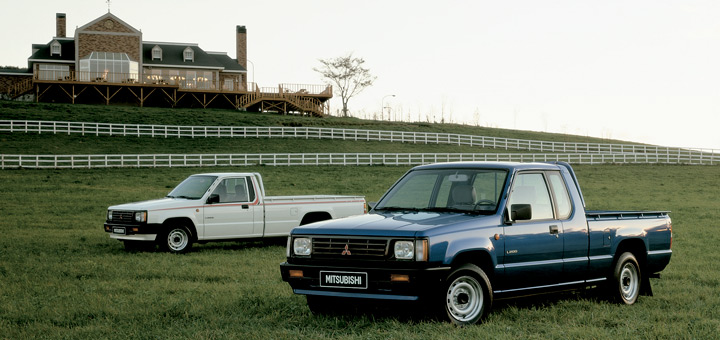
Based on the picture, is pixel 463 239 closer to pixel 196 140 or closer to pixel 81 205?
pixel 81 205

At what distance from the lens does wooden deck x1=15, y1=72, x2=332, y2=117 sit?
70.4 m

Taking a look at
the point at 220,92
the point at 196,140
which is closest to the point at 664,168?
the point at 196,140

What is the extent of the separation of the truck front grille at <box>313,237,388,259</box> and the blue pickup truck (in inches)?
0.4

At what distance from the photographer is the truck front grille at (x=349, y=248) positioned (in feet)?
25.2

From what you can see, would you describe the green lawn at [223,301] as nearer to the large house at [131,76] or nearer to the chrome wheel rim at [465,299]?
the chrome wheel rim at [465,299]

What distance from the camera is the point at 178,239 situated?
52.7 ft

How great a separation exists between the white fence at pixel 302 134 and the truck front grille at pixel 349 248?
1858 inches

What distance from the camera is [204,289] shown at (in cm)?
1077

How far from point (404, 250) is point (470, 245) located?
0.73 m

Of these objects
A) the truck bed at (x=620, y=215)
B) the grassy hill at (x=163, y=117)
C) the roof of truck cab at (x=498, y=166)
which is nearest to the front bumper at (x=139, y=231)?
the roof of truck cab at (x=498, y=166)

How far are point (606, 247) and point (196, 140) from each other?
4637 cm

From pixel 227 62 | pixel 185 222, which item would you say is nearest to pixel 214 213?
pixel 185 222

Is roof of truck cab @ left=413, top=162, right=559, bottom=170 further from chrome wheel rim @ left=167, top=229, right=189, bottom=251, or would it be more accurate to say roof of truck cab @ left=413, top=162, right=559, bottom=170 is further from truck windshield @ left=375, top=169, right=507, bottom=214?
chrome wheel rim @ left=167, top=229, right=189, bottom=251

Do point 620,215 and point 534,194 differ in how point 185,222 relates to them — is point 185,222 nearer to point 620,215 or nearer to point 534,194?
point 534,194
